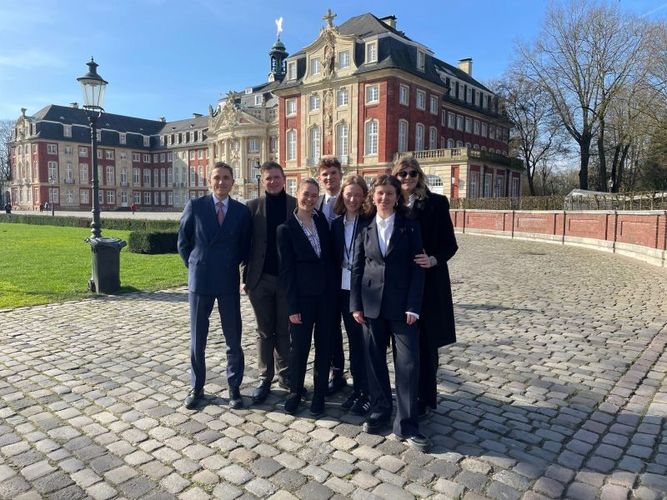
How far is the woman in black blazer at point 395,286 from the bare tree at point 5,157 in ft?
322

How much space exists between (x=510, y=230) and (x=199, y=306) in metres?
27.3

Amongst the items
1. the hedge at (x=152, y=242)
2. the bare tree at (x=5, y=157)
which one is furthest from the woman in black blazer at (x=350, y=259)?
the bare tree at (x=5, y=157)

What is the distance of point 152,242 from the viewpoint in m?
17.1

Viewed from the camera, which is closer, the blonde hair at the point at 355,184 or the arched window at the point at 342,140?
the blonde hair at the point at 355,184

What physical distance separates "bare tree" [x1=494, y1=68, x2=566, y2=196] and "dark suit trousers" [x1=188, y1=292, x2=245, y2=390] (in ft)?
A: 141

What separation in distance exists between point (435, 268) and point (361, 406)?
1.37 meters

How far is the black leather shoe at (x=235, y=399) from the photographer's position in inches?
174

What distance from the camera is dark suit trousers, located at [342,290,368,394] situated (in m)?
4.30

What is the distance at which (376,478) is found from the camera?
3.28m

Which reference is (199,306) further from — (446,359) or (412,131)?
(412,131)

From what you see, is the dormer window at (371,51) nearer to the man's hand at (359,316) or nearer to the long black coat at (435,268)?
the long black coat at (435,268)

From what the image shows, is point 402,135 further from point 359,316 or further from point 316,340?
point 359,316

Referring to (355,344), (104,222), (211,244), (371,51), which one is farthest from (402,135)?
(355,344)

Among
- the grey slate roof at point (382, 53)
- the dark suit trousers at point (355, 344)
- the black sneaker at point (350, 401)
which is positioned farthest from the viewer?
the grey slate roof at point (382, 53)
